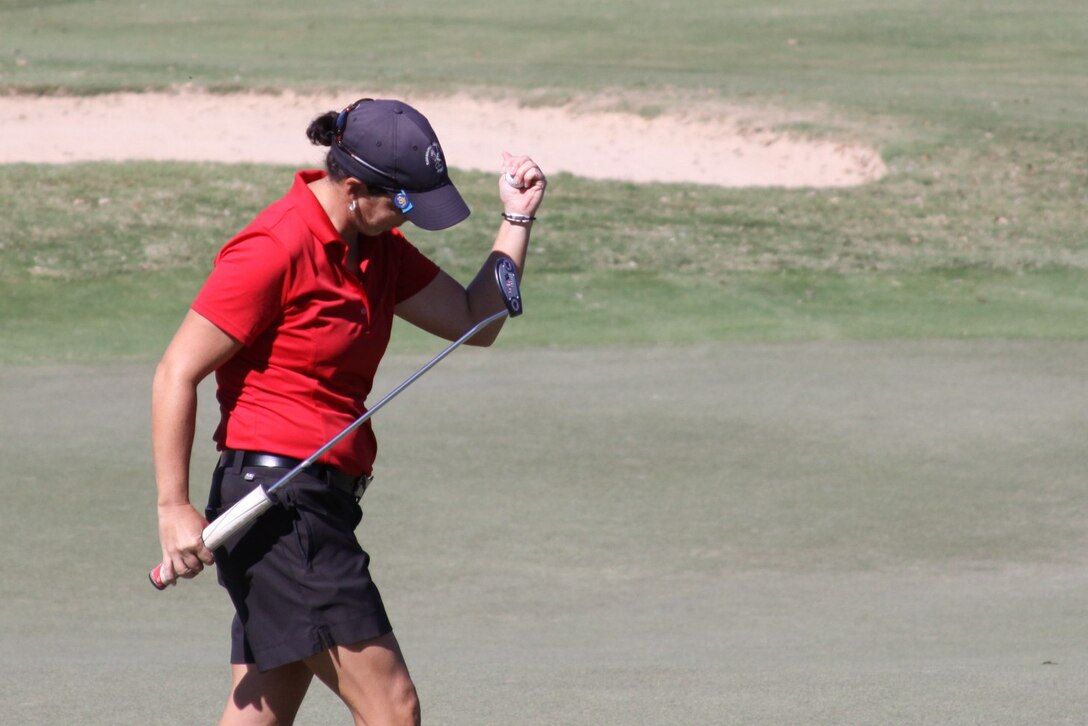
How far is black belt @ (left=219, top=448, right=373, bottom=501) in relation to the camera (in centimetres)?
341

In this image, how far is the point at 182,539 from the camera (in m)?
3.27

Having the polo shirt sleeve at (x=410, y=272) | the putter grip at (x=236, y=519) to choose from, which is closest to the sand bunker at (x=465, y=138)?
the polo shirt sleeve at (x=410, y=272)

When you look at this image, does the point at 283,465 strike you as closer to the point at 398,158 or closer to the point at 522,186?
the point at 398,158

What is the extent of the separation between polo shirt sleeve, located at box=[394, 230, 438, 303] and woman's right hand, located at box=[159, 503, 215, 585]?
768 millimetres

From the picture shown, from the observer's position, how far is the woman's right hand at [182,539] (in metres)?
3.27

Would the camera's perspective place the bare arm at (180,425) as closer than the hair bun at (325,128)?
Yes

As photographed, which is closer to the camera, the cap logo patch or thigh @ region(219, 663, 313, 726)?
the cap logo patch

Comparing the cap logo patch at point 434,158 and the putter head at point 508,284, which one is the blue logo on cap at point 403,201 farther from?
the putter head at point 508,284

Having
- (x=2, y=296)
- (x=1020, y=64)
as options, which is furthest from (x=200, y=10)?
(x=2, y=296)

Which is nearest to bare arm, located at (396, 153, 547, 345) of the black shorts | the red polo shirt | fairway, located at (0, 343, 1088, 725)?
the red polo shirt

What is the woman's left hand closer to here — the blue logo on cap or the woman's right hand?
the blue logo on cap

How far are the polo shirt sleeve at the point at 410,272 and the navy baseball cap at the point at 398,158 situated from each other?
0.34m

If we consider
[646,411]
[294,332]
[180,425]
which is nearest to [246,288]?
[294,332]

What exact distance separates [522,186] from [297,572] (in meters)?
1.08
